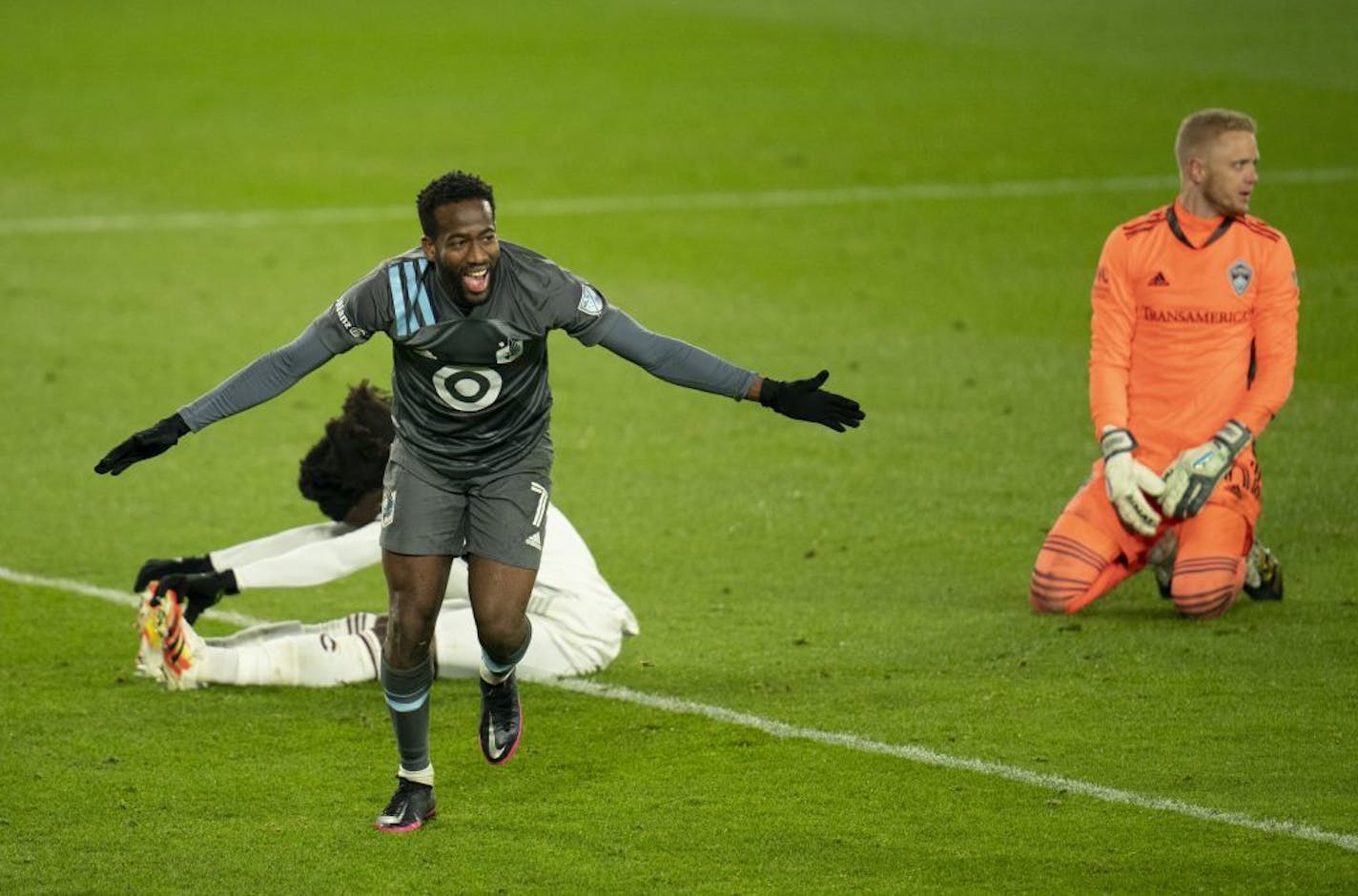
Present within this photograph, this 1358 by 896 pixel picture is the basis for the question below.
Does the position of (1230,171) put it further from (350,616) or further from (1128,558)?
(350,616)

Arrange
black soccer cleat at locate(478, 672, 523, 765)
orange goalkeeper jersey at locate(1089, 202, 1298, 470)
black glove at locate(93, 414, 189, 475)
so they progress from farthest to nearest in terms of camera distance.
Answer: orange goalkeeper jersey at locate(1089, 202, 1298, 470), black soccer cleat at locate(478, 672, 523, 765), black glove at locate(93, 414, 189, 475)

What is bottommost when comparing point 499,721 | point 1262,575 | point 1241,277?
point 499,721

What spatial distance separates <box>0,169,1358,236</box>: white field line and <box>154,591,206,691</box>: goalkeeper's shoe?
11.5 meters

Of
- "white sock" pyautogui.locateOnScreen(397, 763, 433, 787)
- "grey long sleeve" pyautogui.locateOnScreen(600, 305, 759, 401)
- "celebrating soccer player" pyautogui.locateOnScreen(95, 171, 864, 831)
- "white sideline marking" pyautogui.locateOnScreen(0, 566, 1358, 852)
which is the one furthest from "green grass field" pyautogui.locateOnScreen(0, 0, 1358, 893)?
"grey long sleeve" pyautogui.locateOnScreen(600, 305, 759, 401)

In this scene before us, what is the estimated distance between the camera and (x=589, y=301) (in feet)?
24.5

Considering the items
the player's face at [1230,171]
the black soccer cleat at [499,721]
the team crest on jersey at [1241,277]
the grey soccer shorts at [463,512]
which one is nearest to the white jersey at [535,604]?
the black soccer cleat at [499,721]

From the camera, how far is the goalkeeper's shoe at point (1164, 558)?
10.1 meters

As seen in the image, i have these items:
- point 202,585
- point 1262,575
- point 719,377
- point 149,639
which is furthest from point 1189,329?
point 149,639

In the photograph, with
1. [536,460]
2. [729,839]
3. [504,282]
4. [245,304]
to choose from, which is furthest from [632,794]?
[245,304]

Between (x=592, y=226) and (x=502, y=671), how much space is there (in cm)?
1236

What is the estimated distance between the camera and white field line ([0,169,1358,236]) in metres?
20.2

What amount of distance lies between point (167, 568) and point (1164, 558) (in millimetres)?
4435

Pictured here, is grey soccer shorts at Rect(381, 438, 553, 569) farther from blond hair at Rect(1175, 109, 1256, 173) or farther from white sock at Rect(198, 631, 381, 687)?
blond hair at Rect(1175, 109, 1256, 173)

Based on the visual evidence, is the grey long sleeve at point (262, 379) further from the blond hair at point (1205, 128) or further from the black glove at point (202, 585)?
the blond hair at point (1205, 128)
